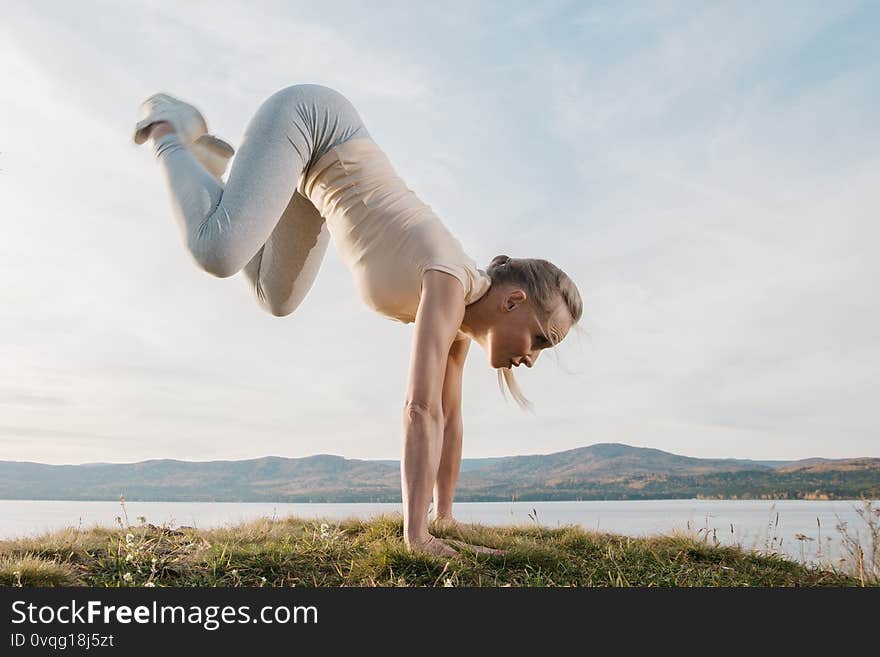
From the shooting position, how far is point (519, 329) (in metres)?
4.01

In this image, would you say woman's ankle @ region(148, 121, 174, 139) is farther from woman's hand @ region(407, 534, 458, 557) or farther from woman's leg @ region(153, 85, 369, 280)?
woman's hand @ region(407, 534, 458, 557)

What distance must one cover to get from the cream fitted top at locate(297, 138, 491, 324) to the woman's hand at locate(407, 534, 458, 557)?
3.94ft

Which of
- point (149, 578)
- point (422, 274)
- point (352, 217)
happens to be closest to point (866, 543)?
point (422, 274)

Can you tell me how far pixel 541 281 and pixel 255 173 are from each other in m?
1.59

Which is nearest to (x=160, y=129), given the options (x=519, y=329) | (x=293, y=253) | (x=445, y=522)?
(x=293, y=253)

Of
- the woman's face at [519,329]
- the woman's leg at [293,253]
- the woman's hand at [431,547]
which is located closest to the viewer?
the woman's hand at [431,547]

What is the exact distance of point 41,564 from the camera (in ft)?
9.60

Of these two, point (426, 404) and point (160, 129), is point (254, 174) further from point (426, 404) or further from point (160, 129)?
point (426, 404)

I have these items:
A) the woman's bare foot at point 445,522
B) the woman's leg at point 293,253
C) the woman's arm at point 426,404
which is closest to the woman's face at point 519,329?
the woman's arm at point 426,404

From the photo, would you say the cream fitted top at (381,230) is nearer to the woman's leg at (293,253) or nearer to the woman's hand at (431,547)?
the woman's leg at (293,253)

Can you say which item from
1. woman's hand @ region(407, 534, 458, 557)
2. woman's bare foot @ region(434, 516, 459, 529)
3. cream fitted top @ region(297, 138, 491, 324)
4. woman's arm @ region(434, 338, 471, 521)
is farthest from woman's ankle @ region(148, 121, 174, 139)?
woman's bare foot @ region(434, 516, 459, 529)

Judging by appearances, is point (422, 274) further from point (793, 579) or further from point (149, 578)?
point (793, 579)

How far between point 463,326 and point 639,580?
1620 millimetres

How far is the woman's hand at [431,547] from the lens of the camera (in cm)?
329
